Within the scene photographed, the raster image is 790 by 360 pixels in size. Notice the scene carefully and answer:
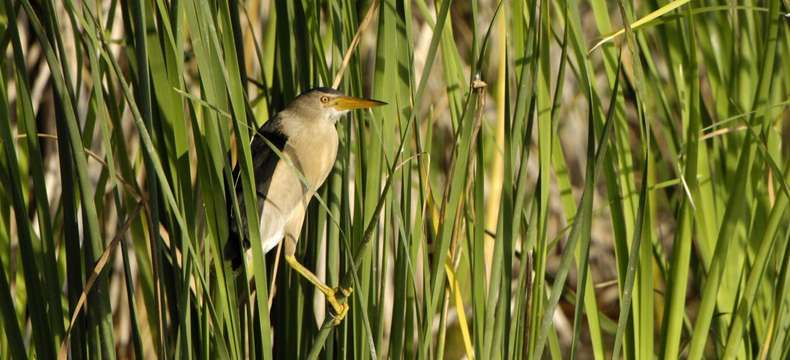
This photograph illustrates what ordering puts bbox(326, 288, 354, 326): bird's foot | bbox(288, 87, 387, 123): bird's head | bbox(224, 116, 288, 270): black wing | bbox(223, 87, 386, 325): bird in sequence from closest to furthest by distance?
bbox(326, 288, 354, 326): bird's foot < bbox(288, 87, 387, 123): bird's head < bbox(223, 87, 386, 325): bird < bbox(224, 116, 288, 270): black wing

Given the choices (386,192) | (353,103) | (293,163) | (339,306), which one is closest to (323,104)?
(293,163)

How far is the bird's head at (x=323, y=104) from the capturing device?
1566 millimetres

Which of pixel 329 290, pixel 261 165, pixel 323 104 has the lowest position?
pixel 329 290

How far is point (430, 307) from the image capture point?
48.1 inches

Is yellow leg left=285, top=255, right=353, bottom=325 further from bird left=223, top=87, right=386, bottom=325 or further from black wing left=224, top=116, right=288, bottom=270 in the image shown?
black wing left=224, top=116, right=288, bottom=270

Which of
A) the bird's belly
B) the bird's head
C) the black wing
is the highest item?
the bird's head

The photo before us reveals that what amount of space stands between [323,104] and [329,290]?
41 cm

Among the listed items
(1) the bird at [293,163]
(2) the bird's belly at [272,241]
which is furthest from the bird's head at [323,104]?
(2) the bird's belly at [272,241]

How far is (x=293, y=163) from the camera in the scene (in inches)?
73.1

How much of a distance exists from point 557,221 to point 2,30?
2267mm

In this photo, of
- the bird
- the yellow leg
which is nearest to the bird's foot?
the yellow leg

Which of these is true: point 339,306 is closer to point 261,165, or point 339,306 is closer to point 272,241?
point 272,241

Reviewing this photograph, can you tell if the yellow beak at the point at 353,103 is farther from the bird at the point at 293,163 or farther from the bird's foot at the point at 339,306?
the bird's foot at the point at 339,306

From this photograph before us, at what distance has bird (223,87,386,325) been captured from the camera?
1.67 metres
